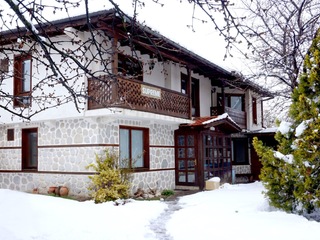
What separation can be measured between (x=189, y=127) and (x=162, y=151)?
145 centimetres

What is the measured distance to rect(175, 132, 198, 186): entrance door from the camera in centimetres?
1409

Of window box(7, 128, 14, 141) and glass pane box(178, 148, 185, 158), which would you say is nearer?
window box(7, 128, 14, 141)

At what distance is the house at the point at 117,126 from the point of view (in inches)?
412

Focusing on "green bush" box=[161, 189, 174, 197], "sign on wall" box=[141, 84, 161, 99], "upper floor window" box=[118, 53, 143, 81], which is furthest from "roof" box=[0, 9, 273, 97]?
"green bush" box=[161, 189, 174, 197]

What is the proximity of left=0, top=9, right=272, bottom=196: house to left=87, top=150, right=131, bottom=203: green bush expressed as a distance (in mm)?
614

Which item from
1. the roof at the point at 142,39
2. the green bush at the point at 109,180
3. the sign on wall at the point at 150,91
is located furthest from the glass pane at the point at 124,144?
the roof at the point at 142,39

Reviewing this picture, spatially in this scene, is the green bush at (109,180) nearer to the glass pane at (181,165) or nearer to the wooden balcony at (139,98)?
the wooden balcony at (139,98)

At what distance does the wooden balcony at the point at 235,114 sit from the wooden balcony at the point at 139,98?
408 centimetres

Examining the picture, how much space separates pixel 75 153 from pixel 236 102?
11.8 metres

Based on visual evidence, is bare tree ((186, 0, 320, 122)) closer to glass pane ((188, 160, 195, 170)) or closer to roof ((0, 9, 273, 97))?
roof ((0, 9, 273, 97))

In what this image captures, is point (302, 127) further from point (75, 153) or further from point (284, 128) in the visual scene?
point (75, 153)

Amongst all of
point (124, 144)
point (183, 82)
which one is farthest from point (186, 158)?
point (183, 82)

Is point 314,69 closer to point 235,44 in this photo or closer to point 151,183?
point 235,44

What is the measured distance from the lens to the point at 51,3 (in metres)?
4.30
